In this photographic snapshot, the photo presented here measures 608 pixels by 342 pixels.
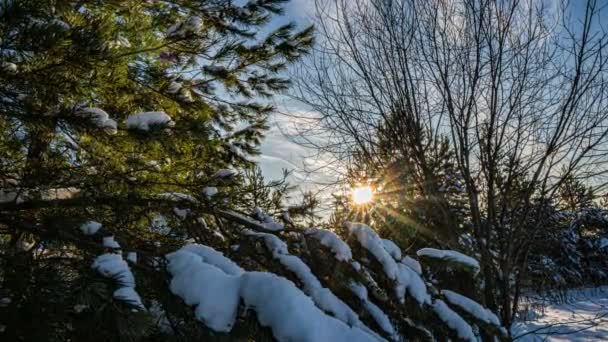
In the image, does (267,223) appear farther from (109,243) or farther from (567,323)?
(567,323)

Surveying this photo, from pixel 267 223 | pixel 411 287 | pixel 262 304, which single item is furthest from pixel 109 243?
pixel 411 287

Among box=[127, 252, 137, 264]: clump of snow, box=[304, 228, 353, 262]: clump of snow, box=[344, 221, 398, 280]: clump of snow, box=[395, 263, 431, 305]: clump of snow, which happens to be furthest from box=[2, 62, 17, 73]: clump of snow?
box=[395, 263, 431, 305]: clump of snow

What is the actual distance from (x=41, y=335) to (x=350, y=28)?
12.0 feet

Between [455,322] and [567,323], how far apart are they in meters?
5.14

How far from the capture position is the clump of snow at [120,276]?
0.98m

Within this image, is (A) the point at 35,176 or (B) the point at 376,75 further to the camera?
(B) the point at 376,75

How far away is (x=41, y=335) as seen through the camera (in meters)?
1.02

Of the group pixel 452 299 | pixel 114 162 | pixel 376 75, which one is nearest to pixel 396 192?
pixel 376 75

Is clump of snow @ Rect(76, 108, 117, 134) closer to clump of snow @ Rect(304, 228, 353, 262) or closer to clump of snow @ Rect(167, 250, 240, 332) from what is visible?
clump of snow @ Rect(167, 250, 240, 332)

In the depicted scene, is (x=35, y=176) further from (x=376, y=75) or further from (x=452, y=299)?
(x=376, y=75)

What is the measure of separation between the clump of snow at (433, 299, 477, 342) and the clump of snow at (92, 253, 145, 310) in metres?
1.16

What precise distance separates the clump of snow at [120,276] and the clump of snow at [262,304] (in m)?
0.10

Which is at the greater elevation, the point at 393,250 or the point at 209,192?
the point at 209,192

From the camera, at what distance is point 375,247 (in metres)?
1.60
